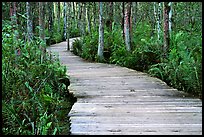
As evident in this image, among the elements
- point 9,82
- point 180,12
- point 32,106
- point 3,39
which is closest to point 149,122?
point 32,106

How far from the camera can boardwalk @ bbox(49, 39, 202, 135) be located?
4.93 metres

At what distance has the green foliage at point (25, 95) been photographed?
5062mm

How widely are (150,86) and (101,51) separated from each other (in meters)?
5.97

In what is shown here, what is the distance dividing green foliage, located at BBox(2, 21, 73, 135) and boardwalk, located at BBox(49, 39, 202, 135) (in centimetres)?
40

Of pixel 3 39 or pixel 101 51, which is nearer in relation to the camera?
pixel 3 39

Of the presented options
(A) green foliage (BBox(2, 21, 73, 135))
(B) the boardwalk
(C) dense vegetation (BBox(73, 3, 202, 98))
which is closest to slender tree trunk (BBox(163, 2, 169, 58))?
(C) dense vegetation (BBox(73, 3, 202, 98))

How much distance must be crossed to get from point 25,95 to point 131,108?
176 cm

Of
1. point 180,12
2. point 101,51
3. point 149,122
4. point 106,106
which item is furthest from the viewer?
point 180,12

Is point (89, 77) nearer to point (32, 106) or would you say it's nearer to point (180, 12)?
point (32, 106)

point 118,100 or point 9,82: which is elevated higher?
point 9,82

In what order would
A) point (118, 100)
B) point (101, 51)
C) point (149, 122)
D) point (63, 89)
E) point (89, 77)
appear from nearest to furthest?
point (149, 122) → point (118, 100) → point (63, 89) → point (89, 77) → point (101, 51)

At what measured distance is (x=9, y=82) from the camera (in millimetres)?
5840

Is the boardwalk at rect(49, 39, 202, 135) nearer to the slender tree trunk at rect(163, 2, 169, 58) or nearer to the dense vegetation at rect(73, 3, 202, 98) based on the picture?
the dense vegetation at rect(73, 3, 202, 98)

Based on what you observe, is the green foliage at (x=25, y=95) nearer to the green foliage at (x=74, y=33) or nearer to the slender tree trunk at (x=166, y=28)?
the slender tree trunk at (x=166, y=28)
